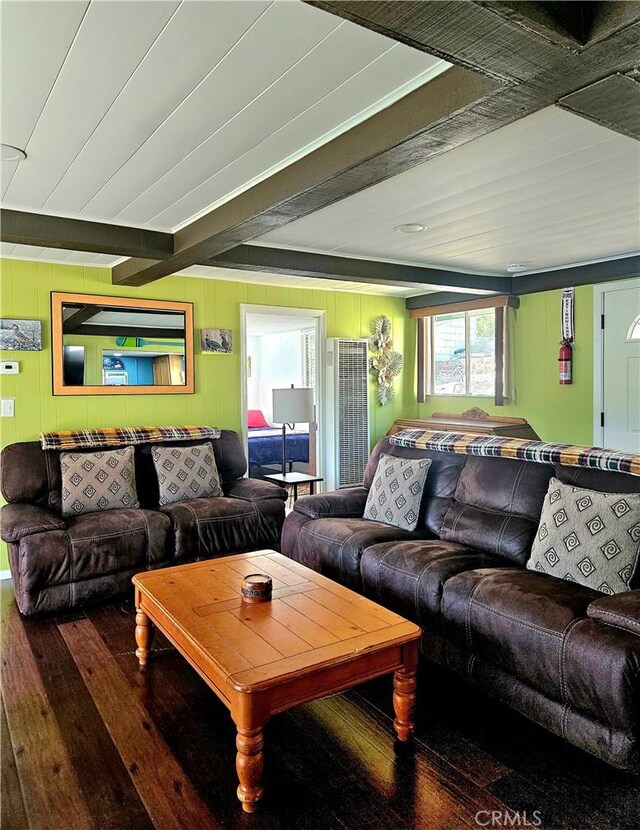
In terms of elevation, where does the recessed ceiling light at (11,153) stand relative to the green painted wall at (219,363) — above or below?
above

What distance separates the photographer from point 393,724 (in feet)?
7.74

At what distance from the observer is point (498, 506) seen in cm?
326

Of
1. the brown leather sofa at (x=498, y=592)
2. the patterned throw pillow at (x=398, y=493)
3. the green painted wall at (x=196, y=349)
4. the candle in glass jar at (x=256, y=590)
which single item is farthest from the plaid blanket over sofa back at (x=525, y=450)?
the green painted wall at (x=196, y=349)

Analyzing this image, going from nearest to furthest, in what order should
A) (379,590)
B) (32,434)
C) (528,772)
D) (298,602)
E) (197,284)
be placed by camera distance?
(528,772) < (298,602) < (379,590) < (32,434) < (197,284)

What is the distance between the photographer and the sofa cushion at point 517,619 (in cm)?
220

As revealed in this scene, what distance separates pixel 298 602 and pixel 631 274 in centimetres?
359

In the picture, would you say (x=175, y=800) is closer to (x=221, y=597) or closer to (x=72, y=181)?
(x=221, y=597)

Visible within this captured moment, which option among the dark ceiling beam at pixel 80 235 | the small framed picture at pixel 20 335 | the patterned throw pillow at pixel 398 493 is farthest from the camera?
the small framed picture at pixel 20 335

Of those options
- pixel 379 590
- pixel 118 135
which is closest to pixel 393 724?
pixel 379 590

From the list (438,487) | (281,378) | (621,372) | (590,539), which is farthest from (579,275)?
(281,378)

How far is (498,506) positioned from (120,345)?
10.2 ft

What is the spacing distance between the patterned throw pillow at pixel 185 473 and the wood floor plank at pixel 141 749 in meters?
1.40

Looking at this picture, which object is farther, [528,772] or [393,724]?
[393,724]

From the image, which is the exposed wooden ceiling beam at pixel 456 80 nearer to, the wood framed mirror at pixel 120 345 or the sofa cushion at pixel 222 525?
the sofa cushion at pixel 222 525
